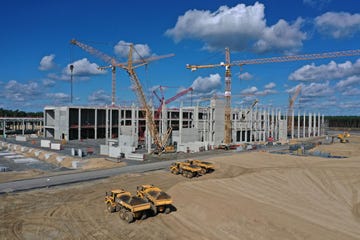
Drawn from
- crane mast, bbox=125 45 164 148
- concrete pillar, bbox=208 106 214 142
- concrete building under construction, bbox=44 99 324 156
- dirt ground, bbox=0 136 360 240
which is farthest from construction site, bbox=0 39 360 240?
concrete pillar, bbox=208 106 214 142

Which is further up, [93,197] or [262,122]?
[262,122]

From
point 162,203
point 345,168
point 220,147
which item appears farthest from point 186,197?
point 220,147

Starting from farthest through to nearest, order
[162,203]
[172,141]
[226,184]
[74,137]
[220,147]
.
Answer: [74,137], [172,141], [220,147], [226,184], [162,203]

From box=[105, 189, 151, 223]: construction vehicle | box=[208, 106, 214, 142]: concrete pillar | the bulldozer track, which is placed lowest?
the bulldozer track

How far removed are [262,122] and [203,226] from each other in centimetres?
6745

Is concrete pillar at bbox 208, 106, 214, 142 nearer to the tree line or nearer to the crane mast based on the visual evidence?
the crane mast

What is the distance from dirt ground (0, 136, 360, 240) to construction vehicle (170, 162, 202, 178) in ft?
5.38

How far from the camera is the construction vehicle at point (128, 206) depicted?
53.5 ft

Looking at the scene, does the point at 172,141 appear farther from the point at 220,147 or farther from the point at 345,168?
the point at 345,168

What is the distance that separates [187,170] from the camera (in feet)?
97.5

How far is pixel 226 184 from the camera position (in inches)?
974

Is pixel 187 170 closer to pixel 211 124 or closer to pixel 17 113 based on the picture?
pixel 211 124

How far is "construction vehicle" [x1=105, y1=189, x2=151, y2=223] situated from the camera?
53.5 feet

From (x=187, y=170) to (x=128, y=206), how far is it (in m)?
13.8
